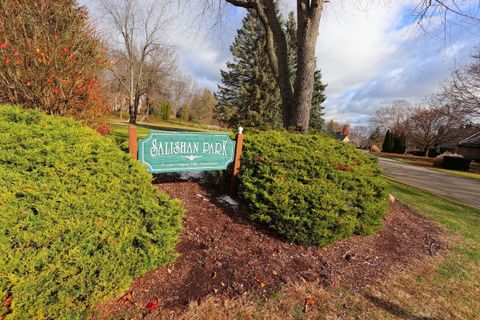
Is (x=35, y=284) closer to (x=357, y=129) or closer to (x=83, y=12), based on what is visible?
(x=83, y=12)

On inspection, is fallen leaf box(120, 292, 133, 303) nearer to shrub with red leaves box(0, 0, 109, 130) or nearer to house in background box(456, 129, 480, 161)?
shrub with red leaves box(0, 0, 109, 130)

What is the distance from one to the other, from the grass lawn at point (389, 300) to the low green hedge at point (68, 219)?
2.47 feet

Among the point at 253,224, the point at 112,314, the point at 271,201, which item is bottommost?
the point at 112,314

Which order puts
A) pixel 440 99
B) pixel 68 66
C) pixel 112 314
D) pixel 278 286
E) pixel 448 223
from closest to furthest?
1. pixel 112 314
2. pixel 278 286
3. pixel 68 66
4. pixel 448 223
5. pixel 440 99

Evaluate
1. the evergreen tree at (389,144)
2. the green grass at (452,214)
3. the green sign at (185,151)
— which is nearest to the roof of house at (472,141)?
the evergreen tree at (389,144)

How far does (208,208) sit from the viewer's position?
3.57 metres

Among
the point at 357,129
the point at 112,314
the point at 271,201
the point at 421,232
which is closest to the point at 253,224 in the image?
the point at 271,201

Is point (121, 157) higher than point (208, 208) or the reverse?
higher

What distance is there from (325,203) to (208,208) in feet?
5.55

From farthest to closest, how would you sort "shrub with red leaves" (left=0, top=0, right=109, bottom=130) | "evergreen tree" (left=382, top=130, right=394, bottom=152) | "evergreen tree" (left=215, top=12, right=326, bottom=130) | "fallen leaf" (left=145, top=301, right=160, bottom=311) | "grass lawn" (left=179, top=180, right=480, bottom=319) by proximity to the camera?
"evergreen tree" (left=382, top=130, right=394, bottom=152) < "evergreen tree" (left=215, top=12, right=326, bottom=130) < "shrub with red leaves" (left=0, top=0, right=109, bottom=130) < "grass lawn" (left=179, top=180, right=480, bottom=319) < "fallen leaf" (left=145, top=301, right=160, bottom=311)

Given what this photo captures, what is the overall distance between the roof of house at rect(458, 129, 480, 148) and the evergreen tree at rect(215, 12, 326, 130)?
25.2 meters

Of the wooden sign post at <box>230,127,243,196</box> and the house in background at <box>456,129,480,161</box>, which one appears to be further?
the house in background at <box>456,129,480,161</box>

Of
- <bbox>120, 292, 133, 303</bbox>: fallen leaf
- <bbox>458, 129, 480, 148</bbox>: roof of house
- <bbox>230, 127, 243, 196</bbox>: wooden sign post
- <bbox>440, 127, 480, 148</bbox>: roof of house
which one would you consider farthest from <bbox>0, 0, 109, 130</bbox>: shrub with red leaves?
<bbox>458, 129, 480, 148</bbox>: roof of house

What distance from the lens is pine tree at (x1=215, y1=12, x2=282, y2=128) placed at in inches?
799
